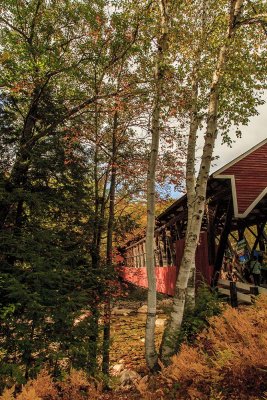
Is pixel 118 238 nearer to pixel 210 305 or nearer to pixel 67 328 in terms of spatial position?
pixel 210 305

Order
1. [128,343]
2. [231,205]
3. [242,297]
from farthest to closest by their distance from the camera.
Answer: [128,343] < [231,205] < [242,297]

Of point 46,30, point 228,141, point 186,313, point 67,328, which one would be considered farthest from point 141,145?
point 67,328

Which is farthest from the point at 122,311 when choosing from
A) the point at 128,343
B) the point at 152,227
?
the point at 152,227

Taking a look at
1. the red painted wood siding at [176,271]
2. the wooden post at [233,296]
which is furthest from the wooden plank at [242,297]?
the red painted wood siding at [176,271]

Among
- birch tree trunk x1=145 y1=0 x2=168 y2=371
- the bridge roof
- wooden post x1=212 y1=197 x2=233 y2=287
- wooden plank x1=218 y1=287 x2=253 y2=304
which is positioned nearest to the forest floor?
birch tree trunk x1=145 y1=0 x2=168 y2=371

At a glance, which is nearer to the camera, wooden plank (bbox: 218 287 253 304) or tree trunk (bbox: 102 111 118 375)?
wooden plank (bbox: 218 287 253 304)

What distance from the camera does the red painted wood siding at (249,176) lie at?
33.8 ft

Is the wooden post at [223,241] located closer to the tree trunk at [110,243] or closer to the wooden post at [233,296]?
the wooden post at [233,296]

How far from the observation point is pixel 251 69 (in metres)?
8.97

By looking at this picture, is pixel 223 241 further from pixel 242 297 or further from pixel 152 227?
Result: pixel 152 227

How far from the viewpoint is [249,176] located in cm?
1088

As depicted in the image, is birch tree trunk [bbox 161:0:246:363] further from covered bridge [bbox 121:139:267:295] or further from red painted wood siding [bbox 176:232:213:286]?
red painted wood siding [bbox 176:232:213:286]

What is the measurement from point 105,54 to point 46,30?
2.10 metres

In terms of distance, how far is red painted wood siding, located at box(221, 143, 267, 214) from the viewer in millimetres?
10305
